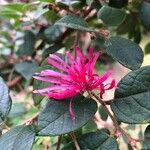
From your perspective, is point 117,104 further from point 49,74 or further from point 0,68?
point 0,68

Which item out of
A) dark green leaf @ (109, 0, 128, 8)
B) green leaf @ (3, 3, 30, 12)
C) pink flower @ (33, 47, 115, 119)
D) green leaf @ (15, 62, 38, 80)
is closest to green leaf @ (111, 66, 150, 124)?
pink flower @ (33, 47, 115, 119)

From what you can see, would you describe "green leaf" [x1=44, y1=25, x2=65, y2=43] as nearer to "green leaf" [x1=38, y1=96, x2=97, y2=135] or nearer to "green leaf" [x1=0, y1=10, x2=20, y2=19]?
"green leaf" [x1=0, y1=10, x2=20, y2=19]

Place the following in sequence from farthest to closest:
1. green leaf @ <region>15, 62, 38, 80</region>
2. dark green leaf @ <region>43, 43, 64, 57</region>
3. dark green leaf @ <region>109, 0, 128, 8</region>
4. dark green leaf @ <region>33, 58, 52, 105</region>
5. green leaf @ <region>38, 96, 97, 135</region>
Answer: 1. green leaf @ <region>15, 62, 38, 80</region>
2. dark green leaf @ <region>43, 43, 64, 57</region>
3. dark green leaf @ <region>109, 0, 128, 8</region>
4. dark green leaf @ <region>33, 58, 52, 105</region>
5. green leaf @ <region>38, 96, 97, 135</region>

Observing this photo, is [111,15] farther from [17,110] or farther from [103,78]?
[17,110]

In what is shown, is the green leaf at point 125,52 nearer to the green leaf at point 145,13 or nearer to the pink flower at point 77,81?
the pink flower at point 77,81

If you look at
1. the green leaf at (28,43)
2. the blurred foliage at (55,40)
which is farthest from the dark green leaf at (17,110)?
the green leaf at (28,43)

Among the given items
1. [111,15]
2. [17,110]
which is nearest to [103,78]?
[111,15]
